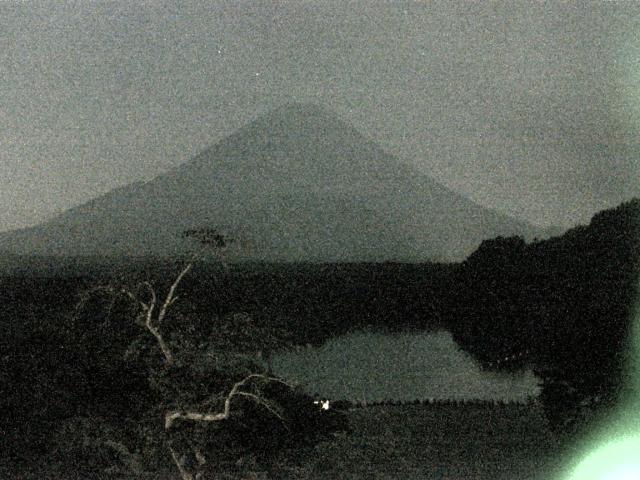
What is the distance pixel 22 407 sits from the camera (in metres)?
5.96

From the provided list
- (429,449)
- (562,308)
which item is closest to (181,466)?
(429,449)

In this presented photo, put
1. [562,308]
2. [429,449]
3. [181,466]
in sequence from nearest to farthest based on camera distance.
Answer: [181,466], [429,449], [562,308]

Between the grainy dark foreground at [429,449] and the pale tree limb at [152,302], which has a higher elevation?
the pale tree limb at [152,302]

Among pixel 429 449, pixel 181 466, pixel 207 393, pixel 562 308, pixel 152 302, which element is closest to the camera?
pixel 181 466

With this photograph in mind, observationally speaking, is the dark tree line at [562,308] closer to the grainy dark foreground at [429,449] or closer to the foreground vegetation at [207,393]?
the foreground vegetation at [207,393]

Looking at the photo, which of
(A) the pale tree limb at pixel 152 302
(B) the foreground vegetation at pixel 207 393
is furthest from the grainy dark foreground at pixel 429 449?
(A) the pale tree limb at pixel 152 302

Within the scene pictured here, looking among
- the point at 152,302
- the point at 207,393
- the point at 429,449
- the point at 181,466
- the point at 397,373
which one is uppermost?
the point at 152,302

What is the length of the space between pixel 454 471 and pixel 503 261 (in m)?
12.7

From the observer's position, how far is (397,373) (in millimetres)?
12016

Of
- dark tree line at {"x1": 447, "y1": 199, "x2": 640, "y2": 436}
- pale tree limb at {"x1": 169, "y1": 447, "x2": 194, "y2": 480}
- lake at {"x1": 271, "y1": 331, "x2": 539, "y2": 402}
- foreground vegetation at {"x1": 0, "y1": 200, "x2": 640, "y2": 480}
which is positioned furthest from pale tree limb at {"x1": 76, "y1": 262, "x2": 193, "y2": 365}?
lake at {"x1": 271, "y1": 331, "x2": 539, "y2": 402}

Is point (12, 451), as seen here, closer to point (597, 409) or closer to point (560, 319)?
point (597, 409)

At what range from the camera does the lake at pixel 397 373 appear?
403 inches

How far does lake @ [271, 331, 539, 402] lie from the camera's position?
33.6 ft

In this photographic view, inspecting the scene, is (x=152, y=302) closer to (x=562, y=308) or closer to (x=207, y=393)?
(x=207, y=393)
